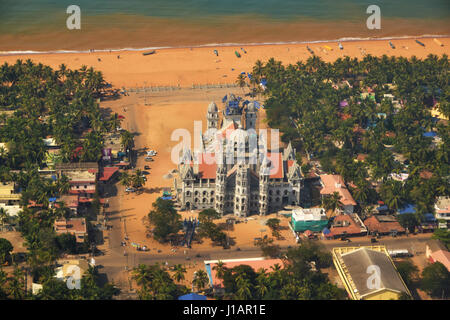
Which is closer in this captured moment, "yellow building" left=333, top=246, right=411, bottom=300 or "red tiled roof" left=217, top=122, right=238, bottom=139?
"yellow building" left=333, top=246, right=411, bottom=300

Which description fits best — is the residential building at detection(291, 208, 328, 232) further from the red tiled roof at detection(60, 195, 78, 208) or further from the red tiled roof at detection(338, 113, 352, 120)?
the red tiled roof at detection(338, 113, 352, 120)

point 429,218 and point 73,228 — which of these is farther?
point 429,218

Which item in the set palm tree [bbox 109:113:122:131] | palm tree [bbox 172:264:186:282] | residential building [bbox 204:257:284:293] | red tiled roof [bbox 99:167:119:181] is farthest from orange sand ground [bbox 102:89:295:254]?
palm tree [bbox 172:264:186:282]

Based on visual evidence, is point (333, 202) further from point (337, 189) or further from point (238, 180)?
point (238, 180)

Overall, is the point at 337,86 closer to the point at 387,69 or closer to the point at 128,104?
the point at 387,69

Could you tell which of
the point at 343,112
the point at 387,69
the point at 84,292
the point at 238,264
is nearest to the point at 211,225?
the point at 238,264

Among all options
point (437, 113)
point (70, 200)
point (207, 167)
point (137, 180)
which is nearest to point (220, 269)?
point (207, 167)
